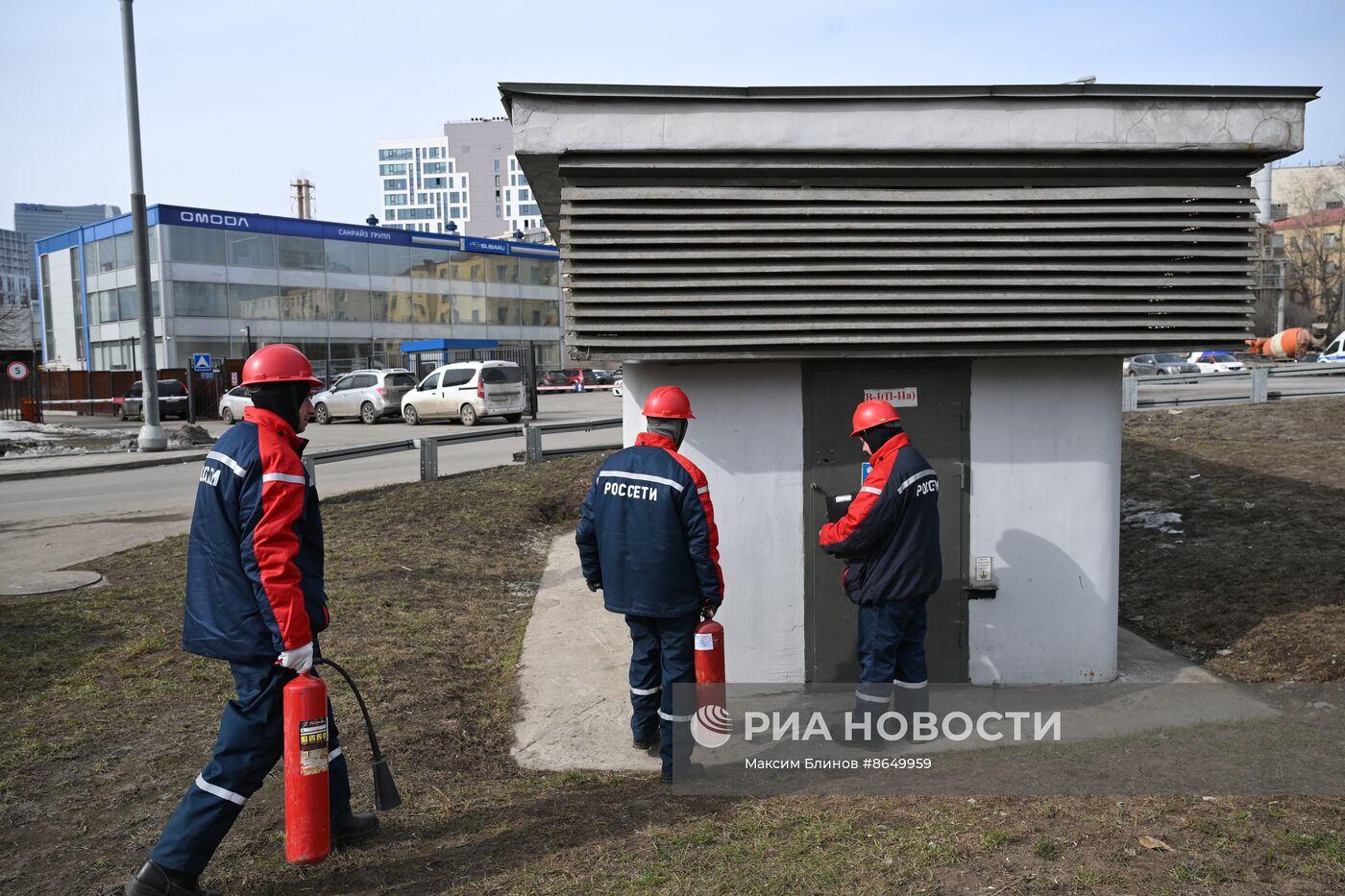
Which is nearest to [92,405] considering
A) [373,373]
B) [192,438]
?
[373,373]

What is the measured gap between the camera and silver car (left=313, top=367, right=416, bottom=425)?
29.5 metres

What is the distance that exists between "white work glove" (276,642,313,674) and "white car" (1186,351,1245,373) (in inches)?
1594

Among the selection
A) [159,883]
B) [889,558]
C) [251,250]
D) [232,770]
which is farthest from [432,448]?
[251,250]

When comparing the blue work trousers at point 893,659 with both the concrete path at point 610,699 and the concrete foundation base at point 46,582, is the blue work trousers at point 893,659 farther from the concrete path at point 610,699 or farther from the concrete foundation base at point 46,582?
the concrete foundation base at point 46,582

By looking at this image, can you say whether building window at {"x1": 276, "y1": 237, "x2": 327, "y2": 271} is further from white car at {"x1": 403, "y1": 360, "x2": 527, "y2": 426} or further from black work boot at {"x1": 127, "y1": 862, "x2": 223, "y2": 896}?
black work boot at {"x1": 127, "y1": 862, "x2": 223, "y2": 896}

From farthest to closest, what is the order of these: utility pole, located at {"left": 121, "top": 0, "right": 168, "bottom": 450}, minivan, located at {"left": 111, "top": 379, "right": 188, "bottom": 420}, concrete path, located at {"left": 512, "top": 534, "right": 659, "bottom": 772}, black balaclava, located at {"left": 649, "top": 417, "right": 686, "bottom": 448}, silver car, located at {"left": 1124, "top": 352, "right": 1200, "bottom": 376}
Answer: silver car, located at {"left": 1124, "top": 352, "right": 1200, "bottom": 376}, minivan, located at {"left": 111, "top": 379, "right": 188, "bottom": 420}, utility pole, located at {"left": 121, "top": 0, "right": 168, "bottom": 450}, concrete path, located at {"left": 512, "top": 534, "right": 659, "bottom": 772}, black balaclava, located at {"left": 649, "top": 417, "right": 686, "bottom": 448}

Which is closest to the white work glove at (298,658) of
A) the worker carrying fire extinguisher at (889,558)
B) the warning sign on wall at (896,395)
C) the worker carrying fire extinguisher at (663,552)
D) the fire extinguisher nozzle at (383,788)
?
the fire extinguisher nozzle at (383,788)

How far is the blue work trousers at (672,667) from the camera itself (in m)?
4.82

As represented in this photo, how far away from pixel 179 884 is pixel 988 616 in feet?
14.4

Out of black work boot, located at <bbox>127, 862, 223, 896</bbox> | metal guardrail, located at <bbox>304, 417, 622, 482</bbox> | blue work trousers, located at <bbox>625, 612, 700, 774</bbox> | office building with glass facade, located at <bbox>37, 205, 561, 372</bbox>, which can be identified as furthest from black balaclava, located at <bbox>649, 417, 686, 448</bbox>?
office building with glass facade, located at <bbox>37, 205, 561, 372</bbox>

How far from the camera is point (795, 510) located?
241 inches

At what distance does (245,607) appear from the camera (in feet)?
12.5

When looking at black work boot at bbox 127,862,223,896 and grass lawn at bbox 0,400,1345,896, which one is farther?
grass lawn at bbox 0,400,1345,896

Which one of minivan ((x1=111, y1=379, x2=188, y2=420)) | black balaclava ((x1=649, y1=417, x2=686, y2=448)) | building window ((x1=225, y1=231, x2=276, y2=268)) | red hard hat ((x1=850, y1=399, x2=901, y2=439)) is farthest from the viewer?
building window ((x1=225, y1=231, x2=276, y2=268))
